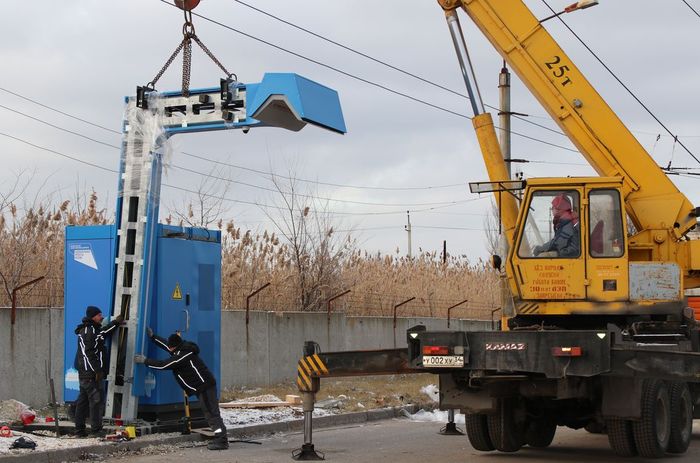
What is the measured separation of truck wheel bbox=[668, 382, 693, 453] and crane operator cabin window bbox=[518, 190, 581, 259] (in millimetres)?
2205

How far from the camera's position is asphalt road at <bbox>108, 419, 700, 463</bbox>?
41.8 feet

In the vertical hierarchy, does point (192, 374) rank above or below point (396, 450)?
above

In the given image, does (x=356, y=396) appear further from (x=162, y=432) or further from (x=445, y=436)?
(x=162, y=432)

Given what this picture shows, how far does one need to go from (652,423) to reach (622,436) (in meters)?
0.43

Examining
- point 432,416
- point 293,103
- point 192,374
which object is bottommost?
point 432,416

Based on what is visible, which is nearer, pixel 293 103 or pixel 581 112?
pixel 293 103

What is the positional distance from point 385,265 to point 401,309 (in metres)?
5.70

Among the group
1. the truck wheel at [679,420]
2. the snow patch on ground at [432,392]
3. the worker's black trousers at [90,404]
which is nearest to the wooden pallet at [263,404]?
the snow patch on ground at [432,392]

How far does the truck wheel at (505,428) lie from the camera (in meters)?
12.8

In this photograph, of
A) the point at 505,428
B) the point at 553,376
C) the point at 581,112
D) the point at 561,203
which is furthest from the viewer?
the point at 581,112

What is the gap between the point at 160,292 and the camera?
14.5 metres

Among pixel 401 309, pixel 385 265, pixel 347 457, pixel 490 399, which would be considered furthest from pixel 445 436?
pixel 385 265

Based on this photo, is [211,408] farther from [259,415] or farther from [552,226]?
[552,226]

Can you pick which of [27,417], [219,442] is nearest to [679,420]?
[219,442]
